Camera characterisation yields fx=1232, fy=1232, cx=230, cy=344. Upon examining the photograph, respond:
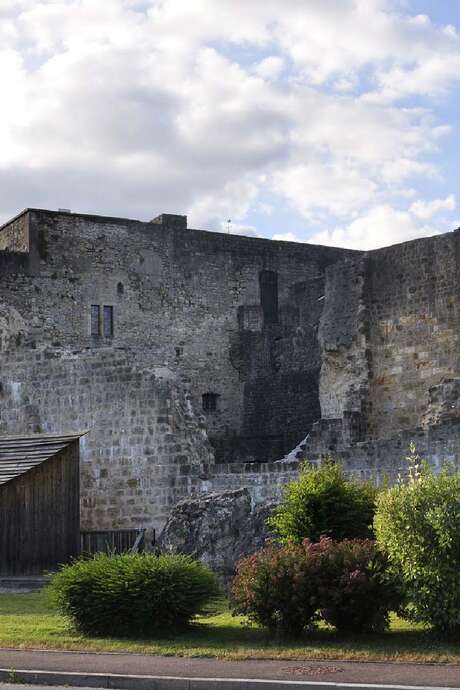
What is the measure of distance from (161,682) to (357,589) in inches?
105

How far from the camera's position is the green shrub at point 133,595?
559 inches

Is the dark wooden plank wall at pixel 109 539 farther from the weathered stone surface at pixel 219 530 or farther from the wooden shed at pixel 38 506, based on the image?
the weathered stone surface at pixel 219 530

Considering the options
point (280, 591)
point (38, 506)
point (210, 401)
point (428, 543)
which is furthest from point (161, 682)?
point (210, 401)

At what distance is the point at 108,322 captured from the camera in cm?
3753

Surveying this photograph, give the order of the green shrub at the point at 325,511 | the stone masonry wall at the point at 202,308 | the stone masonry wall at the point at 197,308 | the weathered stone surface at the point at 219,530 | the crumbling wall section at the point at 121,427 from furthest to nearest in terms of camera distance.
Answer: the stone masonry wall at the point at 202,308 → the stone masonry wall at the point at 197,308 → the crumbling wall section at the point at 121,427 → the weathered stone surface at the point at 219,530 → the green shrub at the point at 325,511

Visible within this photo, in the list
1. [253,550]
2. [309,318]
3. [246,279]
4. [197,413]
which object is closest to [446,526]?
[253,550]

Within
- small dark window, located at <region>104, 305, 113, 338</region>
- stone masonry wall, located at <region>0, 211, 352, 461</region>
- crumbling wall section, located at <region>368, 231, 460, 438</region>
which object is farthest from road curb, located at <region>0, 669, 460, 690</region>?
small dark window, located at <region>104, 305, 113, 338</region>

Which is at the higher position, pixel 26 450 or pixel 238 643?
pixel 26 450

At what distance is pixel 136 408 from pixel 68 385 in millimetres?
1864

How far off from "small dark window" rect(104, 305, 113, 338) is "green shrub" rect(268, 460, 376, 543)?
22500 millimetres

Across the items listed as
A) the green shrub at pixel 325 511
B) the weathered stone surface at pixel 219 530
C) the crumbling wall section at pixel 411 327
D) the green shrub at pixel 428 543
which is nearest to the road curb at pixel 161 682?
the green shrub at pixel 428 543

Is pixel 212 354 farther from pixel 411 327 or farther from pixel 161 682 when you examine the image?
pixel 161 682

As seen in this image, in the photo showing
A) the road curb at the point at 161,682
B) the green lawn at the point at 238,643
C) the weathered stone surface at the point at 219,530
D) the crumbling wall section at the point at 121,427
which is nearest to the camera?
the road curb at the point at 161,682

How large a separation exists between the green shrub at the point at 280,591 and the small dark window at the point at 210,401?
25377 mm
